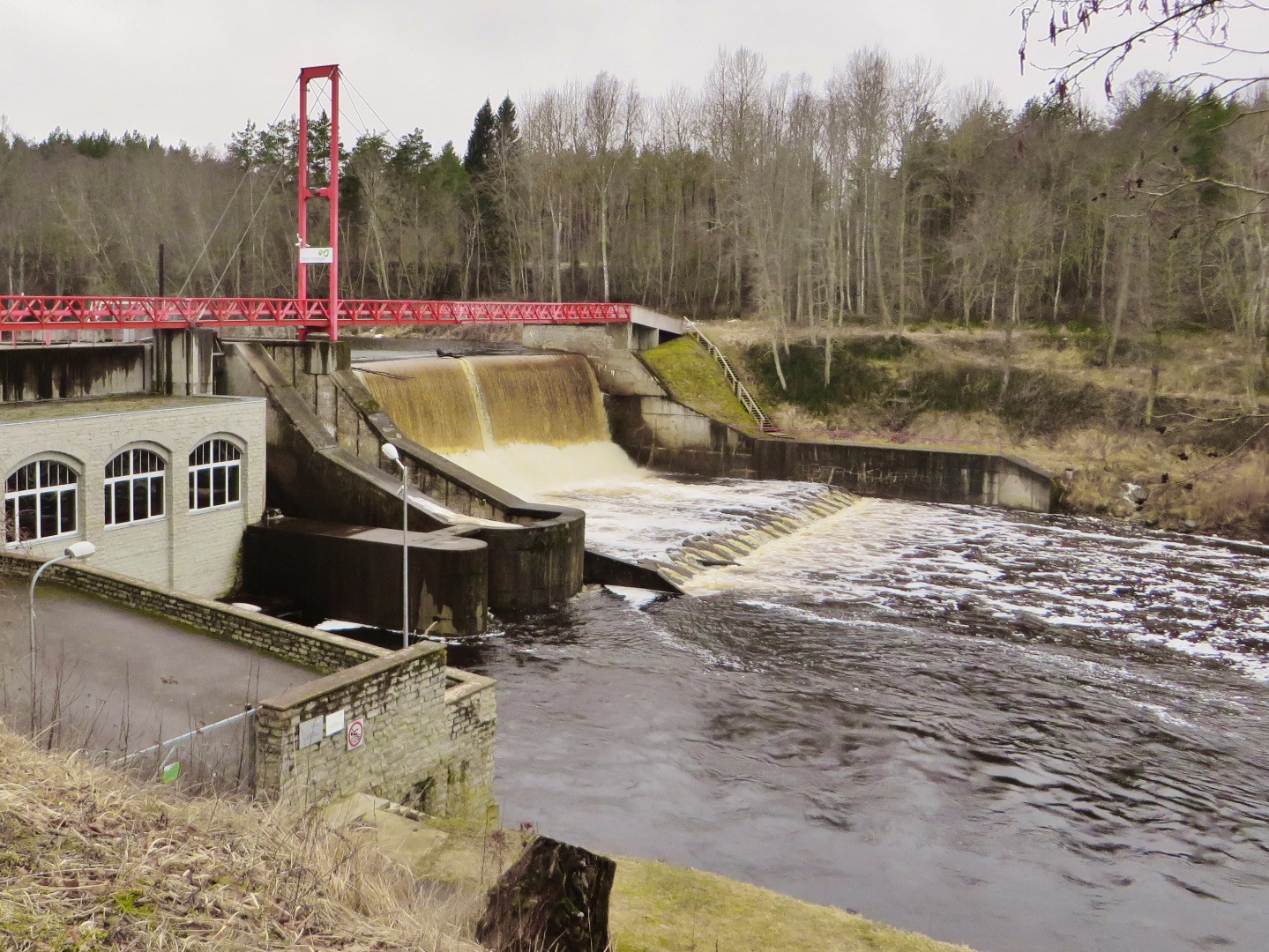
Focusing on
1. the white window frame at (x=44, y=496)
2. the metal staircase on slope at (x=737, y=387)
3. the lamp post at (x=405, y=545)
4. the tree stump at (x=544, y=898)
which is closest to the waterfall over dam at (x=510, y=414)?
the metal staircase on slope at (x=737, y=387)

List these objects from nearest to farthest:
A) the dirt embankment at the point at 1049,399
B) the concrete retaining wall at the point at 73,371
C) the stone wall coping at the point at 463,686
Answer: the stone wall coping at the point at 463,686
the concrete retaining wall at the point at 73,371
the dirt embankment at the point at 1049,399

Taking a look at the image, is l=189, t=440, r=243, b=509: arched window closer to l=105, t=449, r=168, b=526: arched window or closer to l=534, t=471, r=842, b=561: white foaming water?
l=105, t=449, r=168, b=526: arched window

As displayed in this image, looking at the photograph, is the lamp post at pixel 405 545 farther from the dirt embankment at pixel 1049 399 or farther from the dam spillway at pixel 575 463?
the dirt embankment at pixel 1049 399

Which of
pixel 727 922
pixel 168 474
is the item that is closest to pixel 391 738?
pixel 727 922

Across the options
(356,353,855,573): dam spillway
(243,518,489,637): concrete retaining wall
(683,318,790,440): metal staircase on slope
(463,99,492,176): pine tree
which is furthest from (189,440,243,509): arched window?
(463,99,492,176): pine tree

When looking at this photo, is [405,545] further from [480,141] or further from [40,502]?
[480,141]

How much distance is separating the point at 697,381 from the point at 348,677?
3061cm

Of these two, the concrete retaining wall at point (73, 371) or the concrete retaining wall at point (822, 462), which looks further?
the concrete retaining wall at point (822, 462)

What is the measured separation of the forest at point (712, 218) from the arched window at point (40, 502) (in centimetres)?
2465

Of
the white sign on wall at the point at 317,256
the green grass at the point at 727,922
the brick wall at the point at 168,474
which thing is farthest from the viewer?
the white sign on wall at the point at 317,256

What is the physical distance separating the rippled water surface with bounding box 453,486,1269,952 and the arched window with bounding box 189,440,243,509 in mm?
6528

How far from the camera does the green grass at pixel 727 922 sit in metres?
9.94

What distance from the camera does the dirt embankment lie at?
3447 centimetres

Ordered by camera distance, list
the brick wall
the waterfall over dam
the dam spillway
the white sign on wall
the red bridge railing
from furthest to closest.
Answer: the waterfall over dam < the dam spillway < the white sign on wall < the red bridge railing < the brick wall
